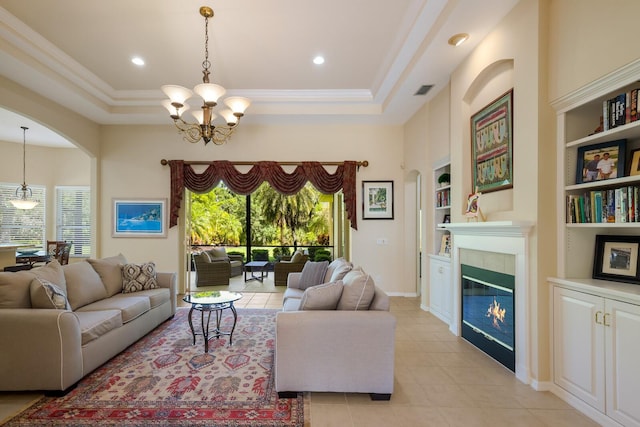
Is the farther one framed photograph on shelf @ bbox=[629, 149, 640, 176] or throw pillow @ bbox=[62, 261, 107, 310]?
throw pillow @ bbox=[62, 261, 107, 310]

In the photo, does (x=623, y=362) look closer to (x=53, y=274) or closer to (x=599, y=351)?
(x=599, y=351)

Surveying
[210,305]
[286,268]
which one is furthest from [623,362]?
[286,268]

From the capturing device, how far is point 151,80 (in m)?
4.69

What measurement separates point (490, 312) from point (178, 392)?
3.03 m

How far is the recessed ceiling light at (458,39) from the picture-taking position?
10.2ft

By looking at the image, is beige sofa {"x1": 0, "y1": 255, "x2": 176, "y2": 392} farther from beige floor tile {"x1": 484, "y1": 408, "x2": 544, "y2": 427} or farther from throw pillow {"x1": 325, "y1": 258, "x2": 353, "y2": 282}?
beige floor tile {"x1": 484, "y1": 408, "x2": 544, "y2": 427}

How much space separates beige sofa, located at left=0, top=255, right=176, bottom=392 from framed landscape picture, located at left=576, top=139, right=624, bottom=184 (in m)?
4.26

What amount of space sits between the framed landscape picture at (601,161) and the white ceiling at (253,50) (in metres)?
1.48

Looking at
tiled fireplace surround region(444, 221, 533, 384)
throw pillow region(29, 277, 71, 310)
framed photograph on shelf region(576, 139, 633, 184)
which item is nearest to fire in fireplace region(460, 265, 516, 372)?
tiled fireplace surround region(444, 221, 533, 384)

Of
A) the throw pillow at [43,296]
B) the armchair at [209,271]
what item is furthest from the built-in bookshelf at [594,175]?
the armchair at [209,271]

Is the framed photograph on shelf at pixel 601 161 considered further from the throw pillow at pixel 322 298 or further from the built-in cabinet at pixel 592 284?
the throw pillow at pixel 322 298

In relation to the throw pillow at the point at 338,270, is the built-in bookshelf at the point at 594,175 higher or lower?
higher

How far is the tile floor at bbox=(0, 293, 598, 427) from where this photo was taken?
7.12 ft

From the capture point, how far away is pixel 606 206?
2.23 m
